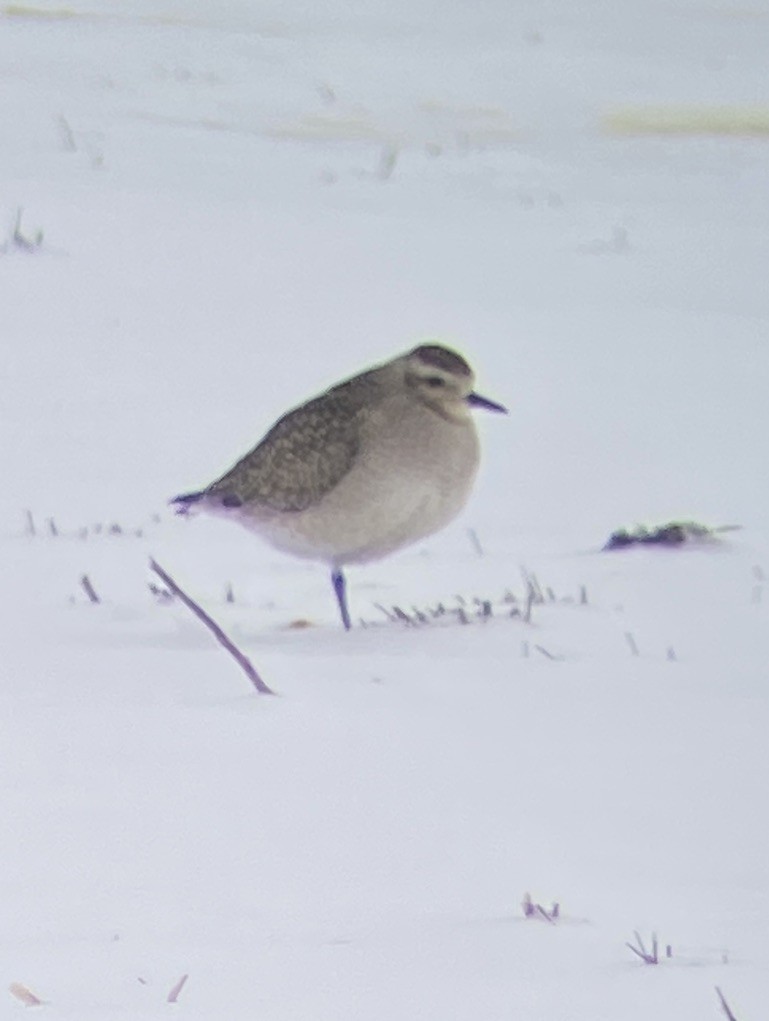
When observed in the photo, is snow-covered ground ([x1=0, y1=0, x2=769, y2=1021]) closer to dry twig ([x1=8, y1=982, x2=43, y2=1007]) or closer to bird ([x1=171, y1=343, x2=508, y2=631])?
dry twig ([x1=8, y1=982, x2=43, y2=1007])

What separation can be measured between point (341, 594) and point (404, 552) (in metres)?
1.15

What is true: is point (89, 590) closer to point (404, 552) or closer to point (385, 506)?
point (385, 506)

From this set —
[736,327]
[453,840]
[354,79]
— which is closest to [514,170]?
[354,79]

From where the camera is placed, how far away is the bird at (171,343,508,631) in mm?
6930

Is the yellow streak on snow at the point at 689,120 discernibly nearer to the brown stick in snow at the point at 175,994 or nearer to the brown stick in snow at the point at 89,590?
the brown stick in snow at the point at 89,590

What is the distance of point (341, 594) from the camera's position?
699 centimetres

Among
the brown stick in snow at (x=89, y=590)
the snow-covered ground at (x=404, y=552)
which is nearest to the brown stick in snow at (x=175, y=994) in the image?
the snow-covered ground at (x=404, y=552)

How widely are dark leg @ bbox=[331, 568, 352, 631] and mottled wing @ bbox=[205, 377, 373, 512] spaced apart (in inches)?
8.0

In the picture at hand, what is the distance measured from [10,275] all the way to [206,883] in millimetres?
7341

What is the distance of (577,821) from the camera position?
5254mm

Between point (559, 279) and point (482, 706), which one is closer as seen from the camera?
point (482, 706)

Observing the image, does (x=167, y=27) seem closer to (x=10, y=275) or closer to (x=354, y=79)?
(x=354, y=79)

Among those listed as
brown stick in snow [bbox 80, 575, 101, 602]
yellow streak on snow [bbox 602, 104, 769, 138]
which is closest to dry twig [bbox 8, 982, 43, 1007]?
brown stick in snow [bbox 80, 575, 101, 602]

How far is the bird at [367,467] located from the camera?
6.93 m
